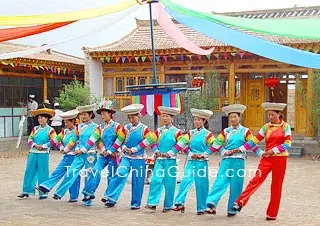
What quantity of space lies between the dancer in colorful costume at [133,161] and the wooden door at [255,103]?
396 inches

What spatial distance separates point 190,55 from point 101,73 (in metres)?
3.25

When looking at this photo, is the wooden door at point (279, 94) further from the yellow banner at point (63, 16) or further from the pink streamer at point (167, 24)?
the yellow banner at point (63, 16)

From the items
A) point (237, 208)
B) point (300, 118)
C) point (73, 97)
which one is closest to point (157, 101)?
point (237, 208)

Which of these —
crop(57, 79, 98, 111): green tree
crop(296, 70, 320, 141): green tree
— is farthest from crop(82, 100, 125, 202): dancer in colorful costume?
crop(57, 79, 98, 111): green tree

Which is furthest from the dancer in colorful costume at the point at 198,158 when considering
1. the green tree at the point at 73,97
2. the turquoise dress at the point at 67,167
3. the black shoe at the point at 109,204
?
the green tree at the point at 73,97

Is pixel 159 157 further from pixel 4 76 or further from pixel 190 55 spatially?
pixel 4 76

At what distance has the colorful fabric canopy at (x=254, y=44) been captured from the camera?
6.12 metres

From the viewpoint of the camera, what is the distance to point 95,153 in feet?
23.2

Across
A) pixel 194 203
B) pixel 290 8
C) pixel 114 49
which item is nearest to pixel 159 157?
pixel 194 203

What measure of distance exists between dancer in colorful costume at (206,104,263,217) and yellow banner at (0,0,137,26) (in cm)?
259

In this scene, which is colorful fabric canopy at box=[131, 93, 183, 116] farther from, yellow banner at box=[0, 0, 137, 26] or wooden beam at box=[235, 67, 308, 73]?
wooden beam at box=[235, 67, 308, 73]

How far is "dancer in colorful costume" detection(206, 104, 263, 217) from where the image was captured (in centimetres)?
614

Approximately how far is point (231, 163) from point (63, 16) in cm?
312

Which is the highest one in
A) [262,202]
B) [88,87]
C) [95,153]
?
[88,87]
